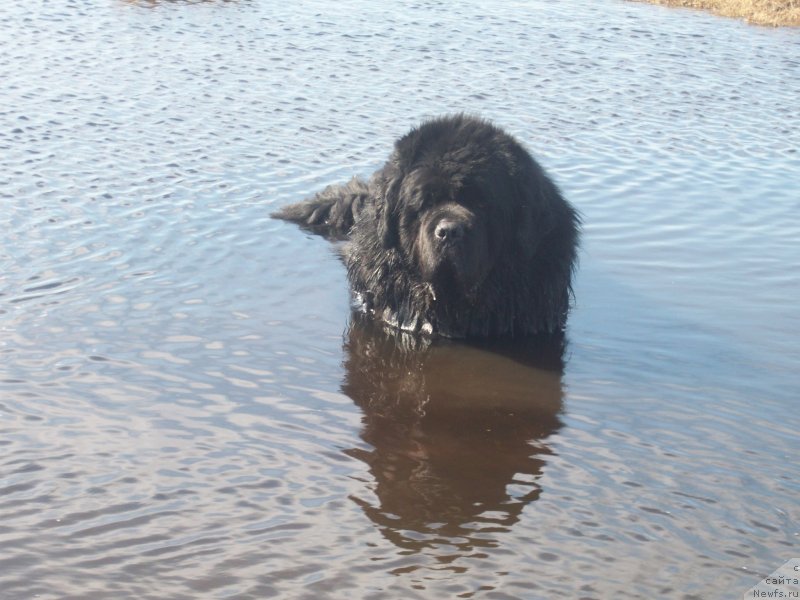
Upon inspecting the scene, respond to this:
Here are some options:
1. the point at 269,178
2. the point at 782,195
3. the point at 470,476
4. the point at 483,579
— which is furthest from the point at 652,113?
the point at 483,579

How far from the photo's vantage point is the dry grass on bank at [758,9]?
63.1ft

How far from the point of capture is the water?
403cm

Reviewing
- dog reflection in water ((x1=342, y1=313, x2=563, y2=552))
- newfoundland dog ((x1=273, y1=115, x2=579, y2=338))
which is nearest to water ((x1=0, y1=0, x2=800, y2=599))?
dog reflection in water ((x1=342, y1=313, x2=563, y2=552))

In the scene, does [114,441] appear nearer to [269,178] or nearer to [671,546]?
[671,546]

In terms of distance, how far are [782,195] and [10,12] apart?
11.4 m

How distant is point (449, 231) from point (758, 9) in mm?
16068

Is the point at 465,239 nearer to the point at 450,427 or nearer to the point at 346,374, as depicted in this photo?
the point at 346,374

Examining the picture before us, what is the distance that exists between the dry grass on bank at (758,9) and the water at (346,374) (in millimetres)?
7748

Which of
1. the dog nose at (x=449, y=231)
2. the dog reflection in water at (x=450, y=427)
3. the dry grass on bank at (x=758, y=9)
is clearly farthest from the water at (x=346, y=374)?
the dry grass on bank at (x=758, y=9)

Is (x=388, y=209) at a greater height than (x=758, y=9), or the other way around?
(x=758, y=9)

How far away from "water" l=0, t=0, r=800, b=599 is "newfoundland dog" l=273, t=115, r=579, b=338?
9.7 inches

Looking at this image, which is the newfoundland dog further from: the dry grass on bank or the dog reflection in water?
the dry grass on bank

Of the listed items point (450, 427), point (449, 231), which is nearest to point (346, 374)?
point (450, 427)

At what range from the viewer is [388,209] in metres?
6.37
